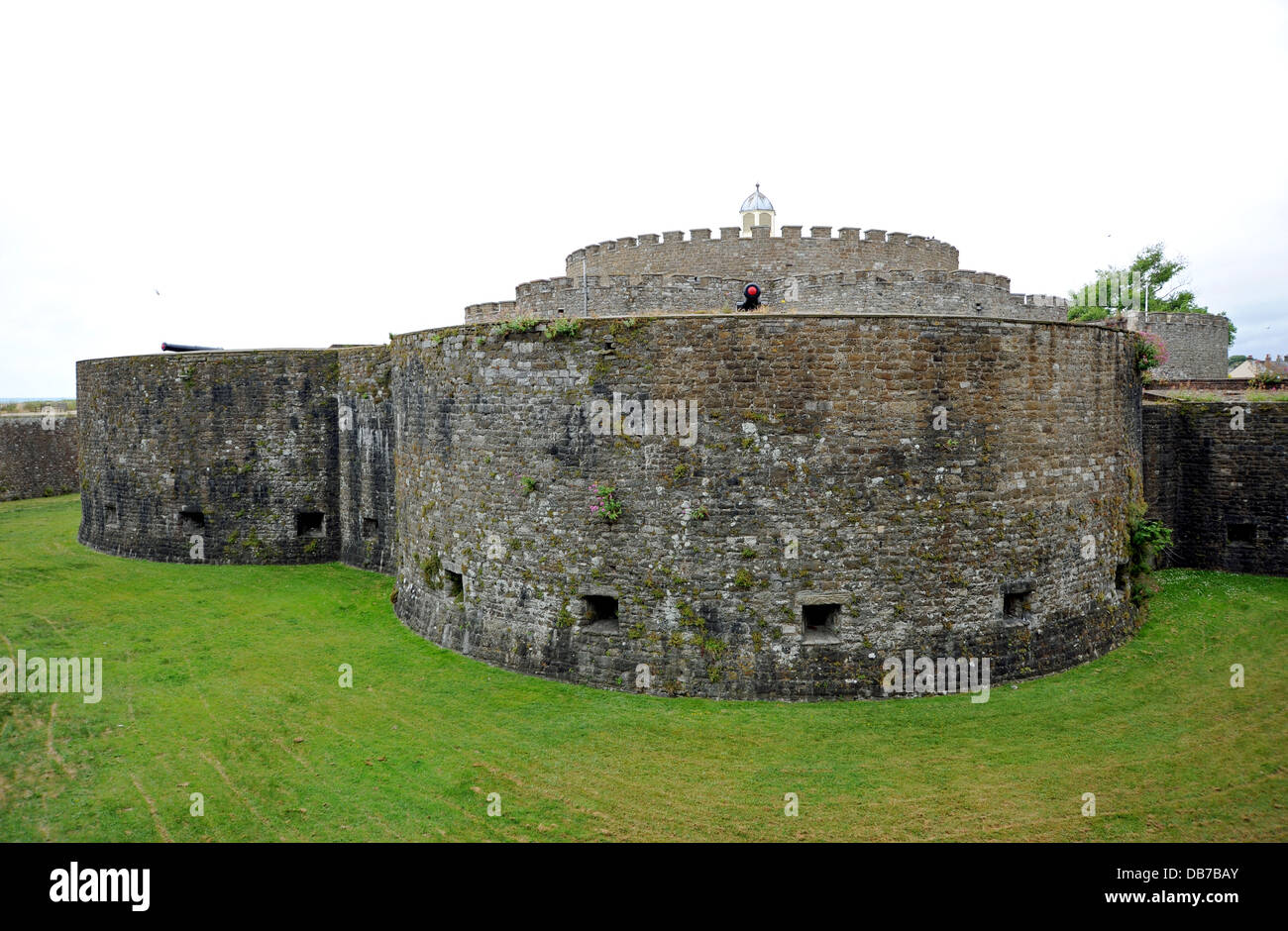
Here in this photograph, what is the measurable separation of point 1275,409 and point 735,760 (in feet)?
47.0

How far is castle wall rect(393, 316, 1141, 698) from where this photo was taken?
9.85 meters

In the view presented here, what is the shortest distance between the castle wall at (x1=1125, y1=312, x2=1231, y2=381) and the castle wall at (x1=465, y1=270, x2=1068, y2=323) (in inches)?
554

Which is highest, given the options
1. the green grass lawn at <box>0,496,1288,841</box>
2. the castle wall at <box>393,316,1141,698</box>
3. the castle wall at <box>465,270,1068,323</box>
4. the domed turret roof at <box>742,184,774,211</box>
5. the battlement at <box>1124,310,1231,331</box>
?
the domed turret roof at <box>742,184,774,211</box>

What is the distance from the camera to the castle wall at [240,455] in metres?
18.4

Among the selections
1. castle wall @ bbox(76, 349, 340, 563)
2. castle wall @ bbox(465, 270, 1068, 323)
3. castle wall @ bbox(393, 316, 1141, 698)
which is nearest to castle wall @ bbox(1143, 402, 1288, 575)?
castle wall @ bbox(465, 270, 1068, 323)

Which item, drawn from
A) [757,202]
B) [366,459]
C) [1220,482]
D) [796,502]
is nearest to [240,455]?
[366,459]

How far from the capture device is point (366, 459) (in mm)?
17172

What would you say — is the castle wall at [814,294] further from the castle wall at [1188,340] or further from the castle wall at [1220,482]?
the castle wall at [1188,340]

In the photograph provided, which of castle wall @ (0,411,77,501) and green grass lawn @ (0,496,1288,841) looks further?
castle wall @ (0,411,77,501)

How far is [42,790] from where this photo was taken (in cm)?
793

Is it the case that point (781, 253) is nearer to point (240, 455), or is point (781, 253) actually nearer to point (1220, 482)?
point (1220, 482)

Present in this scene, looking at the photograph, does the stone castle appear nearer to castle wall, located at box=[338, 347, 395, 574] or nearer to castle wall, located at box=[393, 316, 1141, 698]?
castle wall, located at box=[393, 316, 1141, 698]

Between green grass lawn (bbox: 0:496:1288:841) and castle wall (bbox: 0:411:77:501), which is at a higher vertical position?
castle wall (bbox: 0:411:77:501)

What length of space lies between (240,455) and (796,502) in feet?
47.4
